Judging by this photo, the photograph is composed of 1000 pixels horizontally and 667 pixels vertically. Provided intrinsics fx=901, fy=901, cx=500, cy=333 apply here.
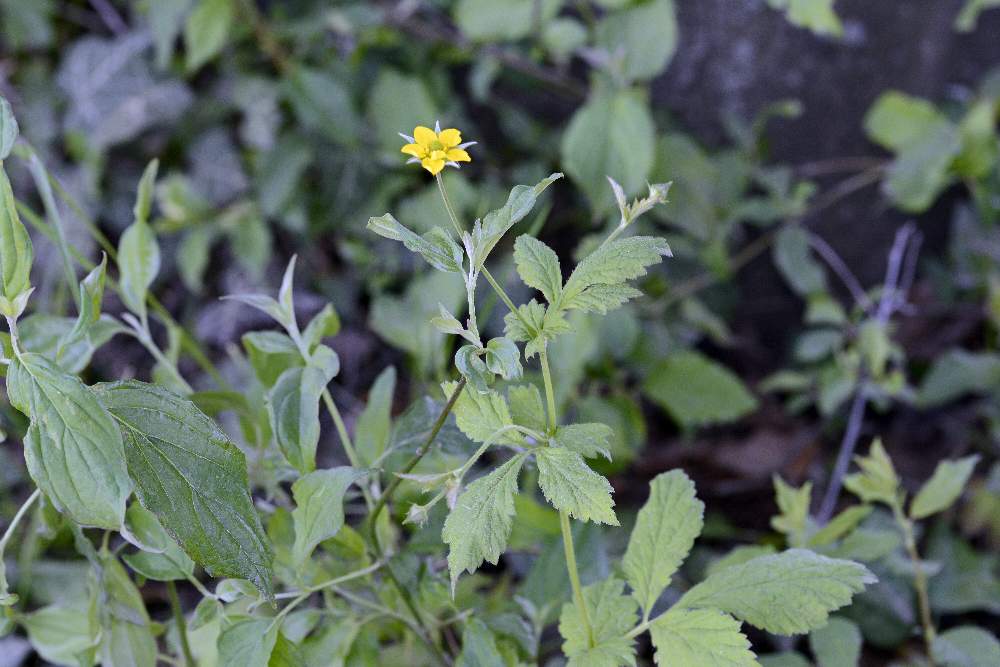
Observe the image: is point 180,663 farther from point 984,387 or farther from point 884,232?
point 884,232

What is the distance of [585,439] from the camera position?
659 millimetres

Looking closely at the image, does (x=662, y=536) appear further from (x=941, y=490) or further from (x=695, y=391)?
(x=695, y=391)

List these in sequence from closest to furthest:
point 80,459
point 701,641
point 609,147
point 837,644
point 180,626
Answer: point 80,459 < point 701,641 < point 180,626 < point 837,644 < point 609,147

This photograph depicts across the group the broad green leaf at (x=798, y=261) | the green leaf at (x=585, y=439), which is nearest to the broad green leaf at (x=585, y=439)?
the green leaf at (x=585, y=439)

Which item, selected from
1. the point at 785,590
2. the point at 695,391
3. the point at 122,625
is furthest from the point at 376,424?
the point at 695,391

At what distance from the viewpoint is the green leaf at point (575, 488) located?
60cm

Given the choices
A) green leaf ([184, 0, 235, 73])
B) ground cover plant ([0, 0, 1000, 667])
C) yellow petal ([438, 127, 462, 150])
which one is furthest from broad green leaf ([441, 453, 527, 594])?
green leaf ([184, 0, 235, 73])

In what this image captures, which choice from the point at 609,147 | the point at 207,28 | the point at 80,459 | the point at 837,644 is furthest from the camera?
the point at 207,28

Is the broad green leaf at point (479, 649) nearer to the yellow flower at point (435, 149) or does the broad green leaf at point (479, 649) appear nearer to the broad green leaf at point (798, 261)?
the yellow flower at point (435, 149)

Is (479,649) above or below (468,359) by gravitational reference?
below

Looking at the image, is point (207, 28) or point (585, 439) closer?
point (585, 439)

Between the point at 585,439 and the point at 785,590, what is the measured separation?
0.71 feet

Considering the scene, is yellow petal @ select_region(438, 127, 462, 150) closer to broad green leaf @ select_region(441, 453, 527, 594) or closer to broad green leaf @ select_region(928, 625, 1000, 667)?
broad green leaf @ select_region(441, 453, 527, 594)

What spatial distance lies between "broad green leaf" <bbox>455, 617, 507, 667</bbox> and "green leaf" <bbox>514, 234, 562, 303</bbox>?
0.31 metres
